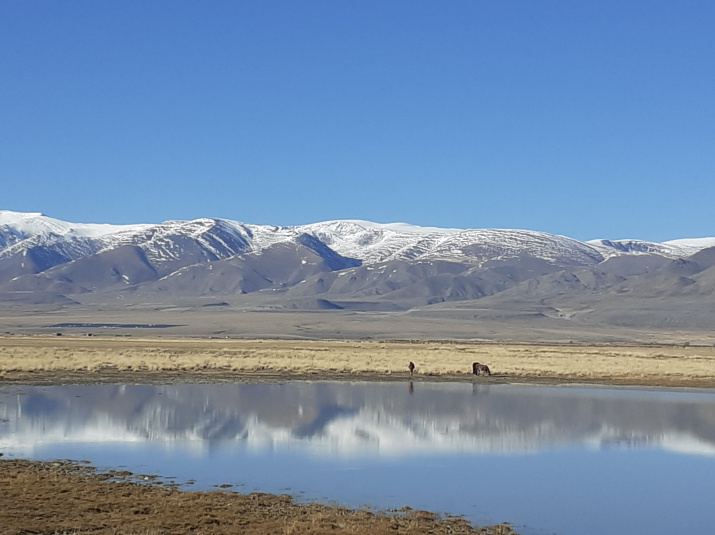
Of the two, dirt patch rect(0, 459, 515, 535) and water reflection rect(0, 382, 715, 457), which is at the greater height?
dirt patch rect(0, 459, 515, 535)

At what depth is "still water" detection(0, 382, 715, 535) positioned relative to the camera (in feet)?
54.5

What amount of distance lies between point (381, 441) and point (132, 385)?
685 inches

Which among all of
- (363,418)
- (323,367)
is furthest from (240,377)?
(363,418)

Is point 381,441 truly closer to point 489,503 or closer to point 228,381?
point 489,503

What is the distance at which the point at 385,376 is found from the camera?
4469 cm

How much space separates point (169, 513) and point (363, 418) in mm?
13901

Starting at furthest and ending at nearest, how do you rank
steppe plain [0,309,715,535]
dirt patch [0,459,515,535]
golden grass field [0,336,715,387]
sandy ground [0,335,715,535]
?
1. golden grass field [0,336,715,387]
2. steppe plain [0,309,715,535]
3. sandy ground [0,335,715,535]
4. dirt patch [0,459,515,535]

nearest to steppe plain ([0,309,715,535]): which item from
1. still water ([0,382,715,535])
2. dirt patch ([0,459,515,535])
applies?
dirt patch ([0,459,515,535])

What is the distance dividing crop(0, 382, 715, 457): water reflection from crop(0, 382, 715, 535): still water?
0.24 feet

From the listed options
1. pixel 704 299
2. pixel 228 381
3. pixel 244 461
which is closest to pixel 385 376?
pixel 228 381

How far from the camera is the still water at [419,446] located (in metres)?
16.6

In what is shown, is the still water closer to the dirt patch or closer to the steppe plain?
the dirt patch

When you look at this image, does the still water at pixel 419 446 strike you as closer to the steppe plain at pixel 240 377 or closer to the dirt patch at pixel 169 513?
the dirt patch at pixel 169 513

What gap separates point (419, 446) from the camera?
22.8m
